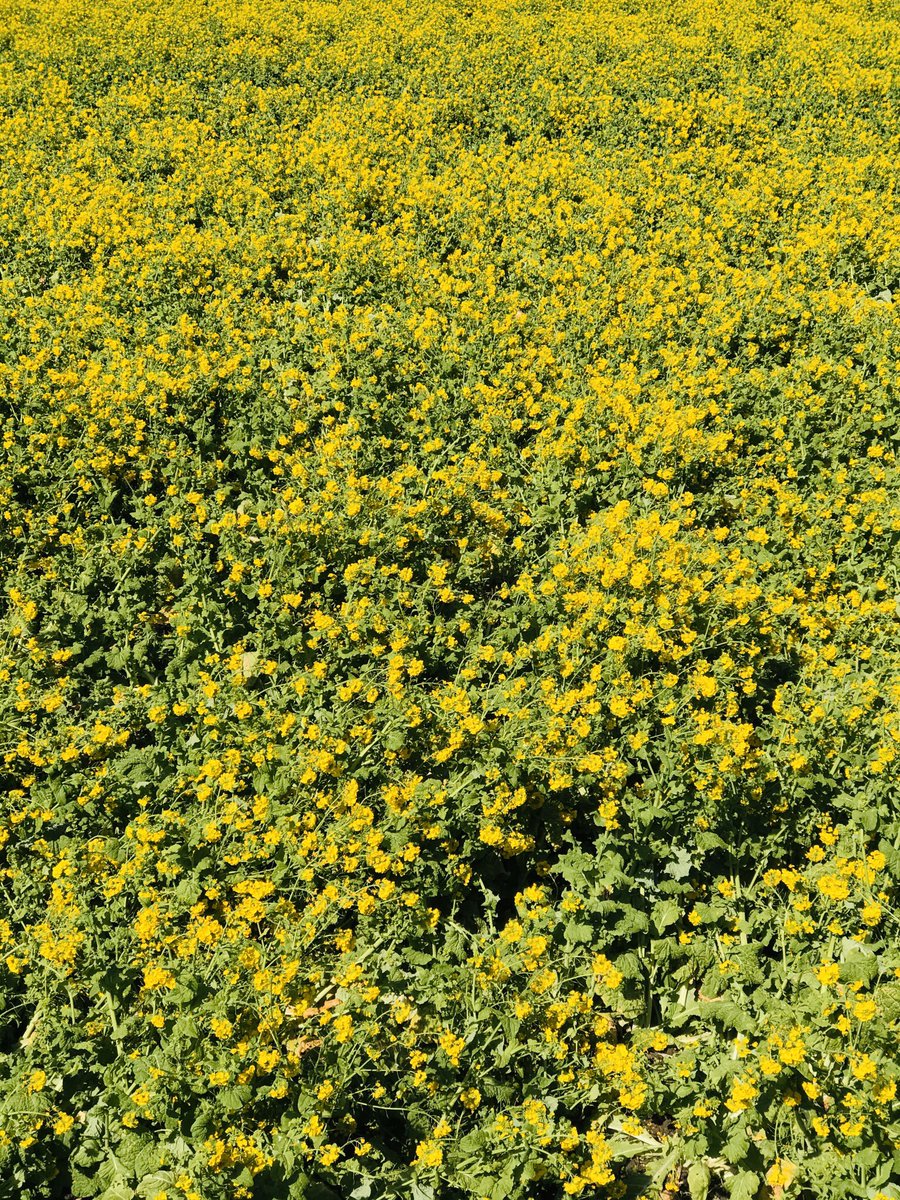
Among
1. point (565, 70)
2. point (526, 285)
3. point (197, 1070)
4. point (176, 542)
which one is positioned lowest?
point (197, 1070)

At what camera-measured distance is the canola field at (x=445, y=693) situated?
10.3 feet

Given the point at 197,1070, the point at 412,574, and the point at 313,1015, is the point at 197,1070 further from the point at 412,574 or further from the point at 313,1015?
the point at 412,574

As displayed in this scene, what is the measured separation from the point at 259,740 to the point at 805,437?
4.42m

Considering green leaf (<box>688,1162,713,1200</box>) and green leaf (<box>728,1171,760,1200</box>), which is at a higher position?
green leaf (<box>728,1171,760,1200</box>)

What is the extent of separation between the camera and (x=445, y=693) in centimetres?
429

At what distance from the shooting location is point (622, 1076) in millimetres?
3188

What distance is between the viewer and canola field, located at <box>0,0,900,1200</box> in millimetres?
3137

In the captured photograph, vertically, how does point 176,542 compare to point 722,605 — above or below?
above

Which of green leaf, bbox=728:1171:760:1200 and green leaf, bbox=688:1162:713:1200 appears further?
green leaf, bbox=688:1162:713:1200

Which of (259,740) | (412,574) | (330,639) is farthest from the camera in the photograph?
(412,574)

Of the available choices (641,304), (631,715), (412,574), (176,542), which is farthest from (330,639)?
(641,304)

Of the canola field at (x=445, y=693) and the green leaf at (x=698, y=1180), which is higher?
the canola field at (x=445, y=693)

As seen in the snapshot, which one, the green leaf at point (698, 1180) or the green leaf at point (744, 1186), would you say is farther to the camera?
the green leaf at point (698, 1180)

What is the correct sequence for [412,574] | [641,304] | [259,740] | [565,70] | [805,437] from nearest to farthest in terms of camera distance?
[259,740] < [412,574] < [805,437] < [641,304] < [565,70]
